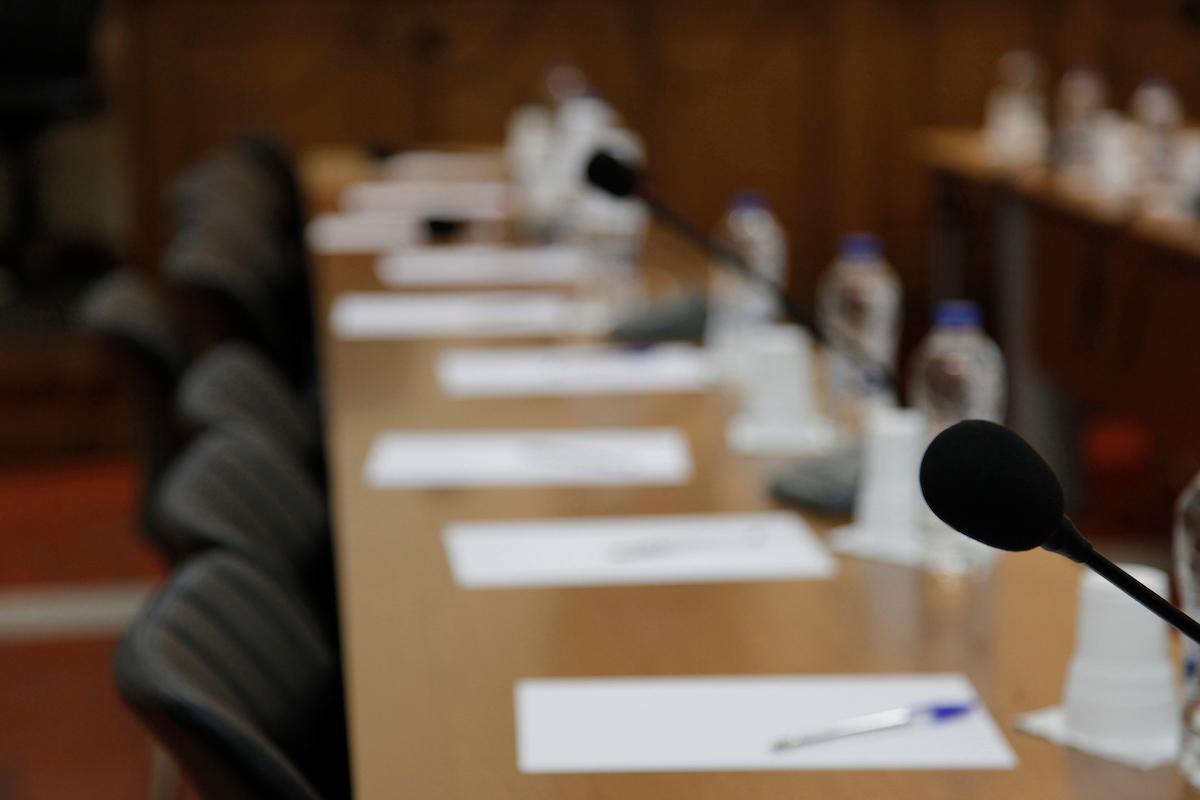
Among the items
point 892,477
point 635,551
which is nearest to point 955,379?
point 892,477

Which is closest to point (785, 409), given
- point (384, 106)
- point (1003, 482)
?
point (1003, 482)

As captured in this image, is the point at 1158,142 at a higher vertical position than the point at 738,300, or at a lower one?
lower

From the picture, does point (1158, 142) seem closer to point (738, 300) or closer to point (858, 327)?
point (858, 327)

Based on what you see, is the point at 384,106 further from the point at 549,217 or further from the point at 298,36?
the point at 549,217

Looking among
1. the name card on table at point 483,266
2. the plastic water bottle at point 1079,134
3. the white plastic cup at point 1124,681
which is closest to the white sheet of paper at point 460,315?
the name card on table at point 483,266

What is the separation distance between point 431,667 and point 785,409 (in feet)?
3.14

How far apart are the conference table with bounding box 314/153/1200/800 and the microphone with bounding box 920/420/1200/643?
0.35 m

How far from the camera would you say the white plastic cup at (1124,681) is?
4.72 ft

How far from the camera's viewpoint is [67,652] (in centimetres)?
425

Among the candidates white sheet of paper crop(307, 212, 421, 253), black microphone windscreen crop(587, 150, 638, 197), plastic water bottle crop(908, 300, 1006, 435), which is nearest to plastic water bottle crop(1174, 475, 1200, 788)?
plastic water bottle crop(908, 300, 1006, 435)

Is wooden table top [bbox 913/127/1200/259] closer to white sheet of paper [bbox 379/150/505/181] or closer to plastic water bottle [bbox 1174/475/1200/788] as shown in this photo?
white sheet of paper [bbox 379/150/505/181]

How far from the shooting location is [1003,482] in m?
1.06

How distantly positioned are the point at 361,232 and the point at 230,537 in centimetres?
269

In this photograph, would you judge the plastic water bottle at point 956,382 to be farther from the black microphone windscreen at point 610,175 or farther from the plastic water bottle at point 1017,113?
the plastic water bottle at point 1017,113
